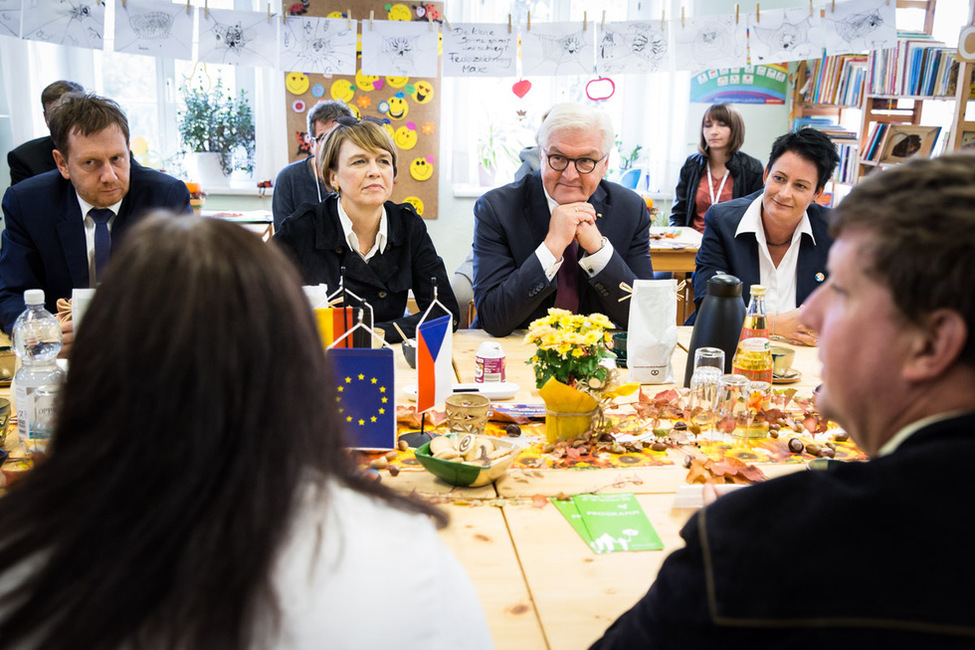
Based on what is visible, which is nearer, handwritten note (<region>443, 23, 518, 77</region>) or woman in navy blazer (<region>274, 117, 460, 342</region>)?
woman in navy blazer (<region>274, 117, 460, 342</region>)

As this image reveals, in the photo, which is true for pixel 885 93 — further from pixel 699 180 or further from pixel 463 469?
pixel 463 469

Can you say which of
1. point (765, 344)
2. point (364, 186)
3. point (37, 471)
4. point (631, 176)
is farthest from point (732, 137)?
point (37, 471)

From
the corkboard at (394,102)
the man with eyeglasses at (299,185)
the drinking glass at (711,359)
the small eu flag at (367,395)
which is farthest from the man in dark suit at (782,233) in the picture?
the corkboard at (394,102)

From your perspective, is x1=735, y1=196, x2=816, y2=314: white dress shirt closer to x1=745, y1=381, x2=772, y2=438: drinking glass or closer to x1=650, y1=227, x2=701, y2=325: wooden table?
x1=745, y1=381, x2=772, y2=438: drinking glass

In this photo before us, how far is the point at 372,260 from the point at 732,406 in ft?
4.83

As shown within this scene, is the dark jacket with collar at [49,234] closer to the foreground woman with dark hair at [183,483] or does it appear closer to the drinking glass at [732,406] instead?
the drinking glass at [732,406]

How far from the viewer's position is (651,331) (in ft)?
7.09

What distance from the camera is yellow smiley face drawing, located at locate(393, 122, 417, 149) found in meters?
6.13

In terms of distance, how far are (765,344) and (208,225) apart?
1551 millimetres

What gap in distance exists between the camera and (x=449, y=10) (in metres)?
5.95

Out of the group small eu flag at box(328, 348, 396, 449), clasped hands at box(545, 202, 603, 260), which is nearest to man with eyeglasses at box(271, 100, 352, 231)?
clasped hands at box(545, 202, 603, 260)

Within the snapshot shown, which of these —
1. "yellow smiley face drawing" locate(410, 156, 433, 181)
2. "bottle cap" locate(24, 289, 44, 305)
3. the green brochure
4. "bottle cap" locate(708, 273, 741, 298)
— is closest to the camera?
the green brochure

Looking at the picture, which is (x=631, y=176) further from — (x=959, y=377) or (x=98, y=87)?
(x=959, y=377)

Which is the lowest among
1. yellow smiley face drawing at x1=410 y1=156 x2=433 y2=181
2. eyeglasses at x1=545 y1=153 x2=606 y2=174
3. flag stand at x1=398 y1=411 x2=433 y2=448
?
flag stand at x1=398 y1=411 x2=433 y2=448
